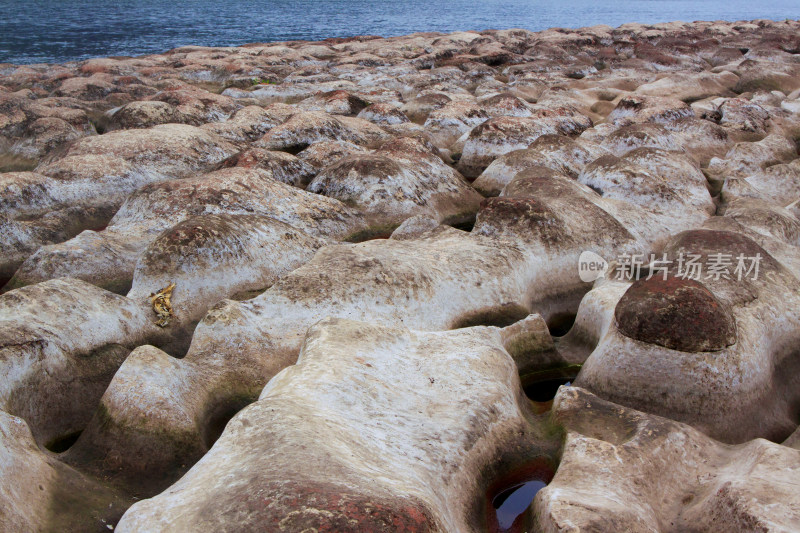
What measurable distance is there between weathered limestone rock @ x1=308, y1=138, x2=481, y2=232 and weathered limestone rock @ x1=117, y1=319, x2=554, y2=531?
6.28 m

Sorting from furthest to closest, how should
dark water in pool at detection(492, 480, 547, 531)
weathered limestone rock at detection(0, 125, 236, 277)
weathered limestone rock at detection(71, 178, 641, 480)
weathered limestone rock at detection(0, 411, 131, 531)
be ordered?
weathered limestone rock at detection(0, 125, 236, 277)
weathered limestone rock at detection(71, 178, 641, 480)
dark water in pool at detection(492, 480, 547, 531)
weathered limestone rock at detection(0, 411, 131, 531)

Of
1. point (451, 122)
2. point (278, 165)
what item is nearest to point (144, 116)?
point (278, 165)

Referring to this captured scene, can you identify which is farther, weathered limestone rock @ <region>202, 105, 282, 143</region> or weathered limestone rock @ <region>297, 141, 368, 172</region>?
weathered limestone rock @ <region>202, 105, 282, 143</region>

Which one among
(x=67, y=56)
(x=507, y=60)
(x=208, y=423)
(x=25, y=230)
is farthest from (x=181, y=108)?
(x=67, y=56)

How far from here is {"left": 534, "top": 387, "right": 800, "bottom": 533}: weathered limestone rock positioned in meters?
5.54

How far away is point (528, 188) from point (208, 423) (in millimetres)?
8790

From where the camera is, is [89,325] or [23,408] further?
[89,325]

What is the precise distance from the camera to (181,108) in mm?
21797

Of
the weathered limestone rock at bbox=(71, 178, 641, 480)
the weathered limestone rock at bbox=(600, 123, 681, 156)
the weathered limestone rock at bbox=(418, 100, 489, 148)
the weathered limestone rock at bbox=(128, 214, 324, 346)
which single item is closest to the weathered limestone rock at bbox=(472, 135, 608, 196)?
the weathered limestone rock at bbox=(600, 123, 681, 156)

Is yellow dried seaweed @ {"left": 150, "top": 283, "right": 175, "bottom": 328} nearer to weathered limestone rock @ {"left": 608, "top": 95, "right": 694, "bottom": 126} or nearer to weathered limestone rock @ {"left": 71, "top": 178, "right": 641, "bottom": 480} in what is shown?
weathered limestone rock @ {"left": 71, "top": 178, "right": 641, "bottom": 480}

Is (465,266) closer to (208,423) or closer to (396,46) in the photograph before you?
(208,423)

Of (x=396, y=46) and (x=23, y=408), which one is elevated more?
(x=396, y=46)

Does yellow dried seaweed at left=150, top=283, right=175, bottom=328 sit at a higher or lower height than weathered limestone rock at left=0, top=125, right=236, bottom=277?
lower

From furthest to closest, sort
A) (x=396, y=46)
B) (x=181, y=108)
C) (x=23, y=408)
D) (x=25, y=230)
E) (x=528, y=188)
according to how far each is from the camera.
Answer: (x=396, y=46), (x=181, y=108), (x=528, y=188), (x=25, y=230), (x=23, y=408)
